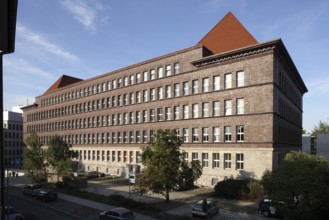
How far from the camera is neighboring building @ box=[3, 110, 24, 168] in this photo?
10600 centimetres

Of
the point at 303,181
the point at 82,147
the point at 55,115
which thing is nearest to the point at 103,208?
the point at 303,181

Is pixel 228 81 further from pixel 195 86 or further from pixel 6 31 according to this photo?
pixel 6 31

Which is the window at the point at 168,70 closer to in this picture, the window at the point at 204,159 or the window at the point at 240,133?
the window at the point at 204,159

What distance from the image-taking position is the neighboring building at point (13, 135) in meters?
106

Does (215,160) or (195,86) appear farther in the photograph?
(195,86)

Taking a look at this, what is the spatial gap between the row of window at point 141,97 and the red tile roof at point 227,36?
7249 mm

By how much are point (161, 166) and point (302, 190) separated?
49.4 feet

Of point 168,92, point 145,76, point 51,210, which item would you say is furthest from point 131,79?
point 51,210

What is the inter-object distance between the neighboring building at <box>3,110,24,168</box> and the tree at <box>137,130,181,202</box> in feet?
285

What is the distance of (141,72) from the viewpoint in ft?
196

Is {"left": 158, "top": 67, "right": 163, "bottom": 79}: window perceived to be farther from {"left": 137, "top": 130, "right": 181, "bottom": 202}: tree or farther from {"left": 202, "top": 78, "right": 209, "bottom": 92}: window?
{"left": 137, "top": 130, "right": 181, "bottom": 202}: tree

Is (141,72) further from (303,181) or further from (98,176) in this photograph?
(303,181)

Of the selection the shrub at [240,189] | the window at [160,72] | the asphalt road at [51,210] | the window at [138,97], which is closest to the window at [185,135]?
the window at [160,72]

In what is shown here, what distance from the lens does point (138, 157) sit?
58.7 meters
